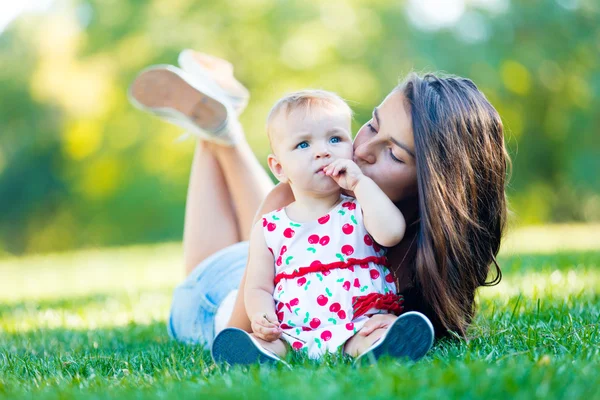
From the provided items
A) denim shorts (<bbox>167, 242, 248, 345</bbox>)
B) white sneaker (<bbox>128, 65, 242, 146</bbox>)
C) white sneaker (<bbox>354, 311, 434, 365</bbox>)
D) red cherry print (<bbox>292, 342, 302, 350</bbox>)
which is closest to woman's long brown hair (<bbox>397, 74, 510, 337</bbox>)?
white sneaker (<bbox>354, 311, 434, 365</bbox>)

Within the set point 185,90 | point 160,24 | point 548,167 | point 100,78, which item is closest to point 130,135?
point 100,78

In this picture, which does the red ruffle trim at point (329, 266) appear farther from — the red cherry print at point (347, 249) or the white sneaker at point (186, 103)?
the white sneaker at point (186, 103)

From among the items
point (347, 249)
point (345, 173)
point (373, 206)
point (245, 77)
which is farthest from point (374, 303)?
point (245, 77)

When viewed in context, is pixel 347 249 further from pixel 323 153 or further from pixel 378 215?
pixel 323 153

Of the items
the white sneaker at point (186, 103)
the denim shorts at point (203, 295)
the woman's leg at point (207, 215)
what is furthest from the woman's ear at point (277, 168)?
the woman's leg at point (207, 215)

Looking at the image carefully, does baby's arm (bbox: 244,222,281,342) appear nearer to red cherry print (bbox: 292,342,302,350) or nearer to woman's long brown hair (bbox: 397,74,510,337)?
red cherry print (bbox: 292,342,302,350)

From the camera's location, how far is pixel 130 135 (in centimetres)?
1928

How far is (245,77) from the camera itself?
19188 mm

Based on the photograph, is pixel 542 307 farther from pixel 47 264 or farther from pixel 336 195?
pixel 47 264

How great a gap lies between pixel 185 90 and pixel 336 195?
1.49 m

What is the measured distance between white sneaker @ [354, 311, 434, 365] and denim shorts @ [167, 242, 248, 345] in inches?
45.3

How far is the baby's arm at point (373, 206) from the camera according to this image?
2285mm

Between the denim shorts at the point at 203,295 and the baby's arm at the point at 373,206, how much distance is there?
111cm

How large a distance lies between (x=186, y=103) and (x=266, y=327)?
1756 millimetres
